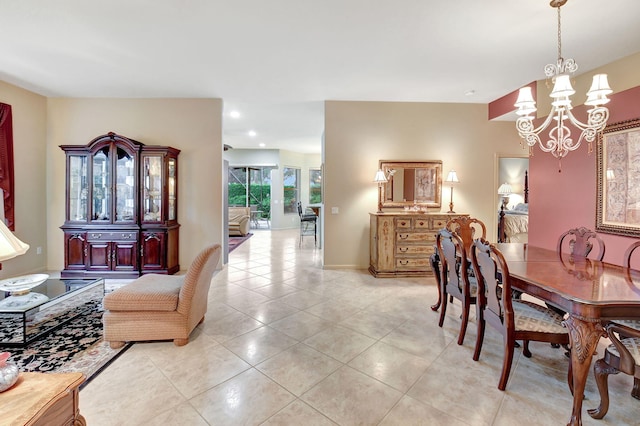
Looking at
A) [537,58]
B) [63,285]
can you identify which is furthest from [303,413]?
[537,58]

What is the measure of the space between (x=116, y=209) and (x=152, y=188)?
2.12ft

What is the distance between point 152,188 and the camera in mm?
4641

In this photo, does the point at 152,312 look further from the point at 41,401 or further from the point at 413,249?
the point at 413,249

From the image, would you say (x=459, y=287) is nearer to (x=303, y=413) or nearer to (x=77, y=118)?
(x=303, y=413)

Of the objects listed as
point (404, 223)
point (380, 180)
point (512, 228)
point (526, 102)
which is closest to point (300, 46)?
point (526, 102)

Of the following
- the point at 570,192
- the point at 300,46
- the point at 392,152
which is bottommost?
the point at 570,192

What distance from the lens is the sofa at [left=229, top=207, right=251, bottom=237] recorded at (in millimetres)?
8803

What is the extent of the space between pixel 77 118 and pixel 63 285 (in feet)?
10.9

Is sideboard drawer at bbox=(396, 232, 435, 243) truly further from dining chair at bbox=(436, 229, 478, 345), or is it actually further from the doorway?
the doorway

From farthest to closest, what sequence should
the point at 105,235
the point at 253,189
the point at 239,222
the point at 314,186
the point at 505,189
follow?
1. the point at 314,186
2. the point at 253,189
3. the point at 239,222
4. the point at 505,189
5. the point at 105,235

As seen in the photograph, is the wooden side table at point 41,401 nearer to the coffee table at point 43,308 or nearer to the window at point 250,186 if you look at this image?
the coffee table at point 43,308

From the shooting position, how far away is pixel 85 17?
2701 mm

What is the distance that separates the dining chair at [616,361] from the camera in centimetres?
157

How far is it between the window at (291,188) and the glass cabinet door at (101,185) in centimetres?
612
